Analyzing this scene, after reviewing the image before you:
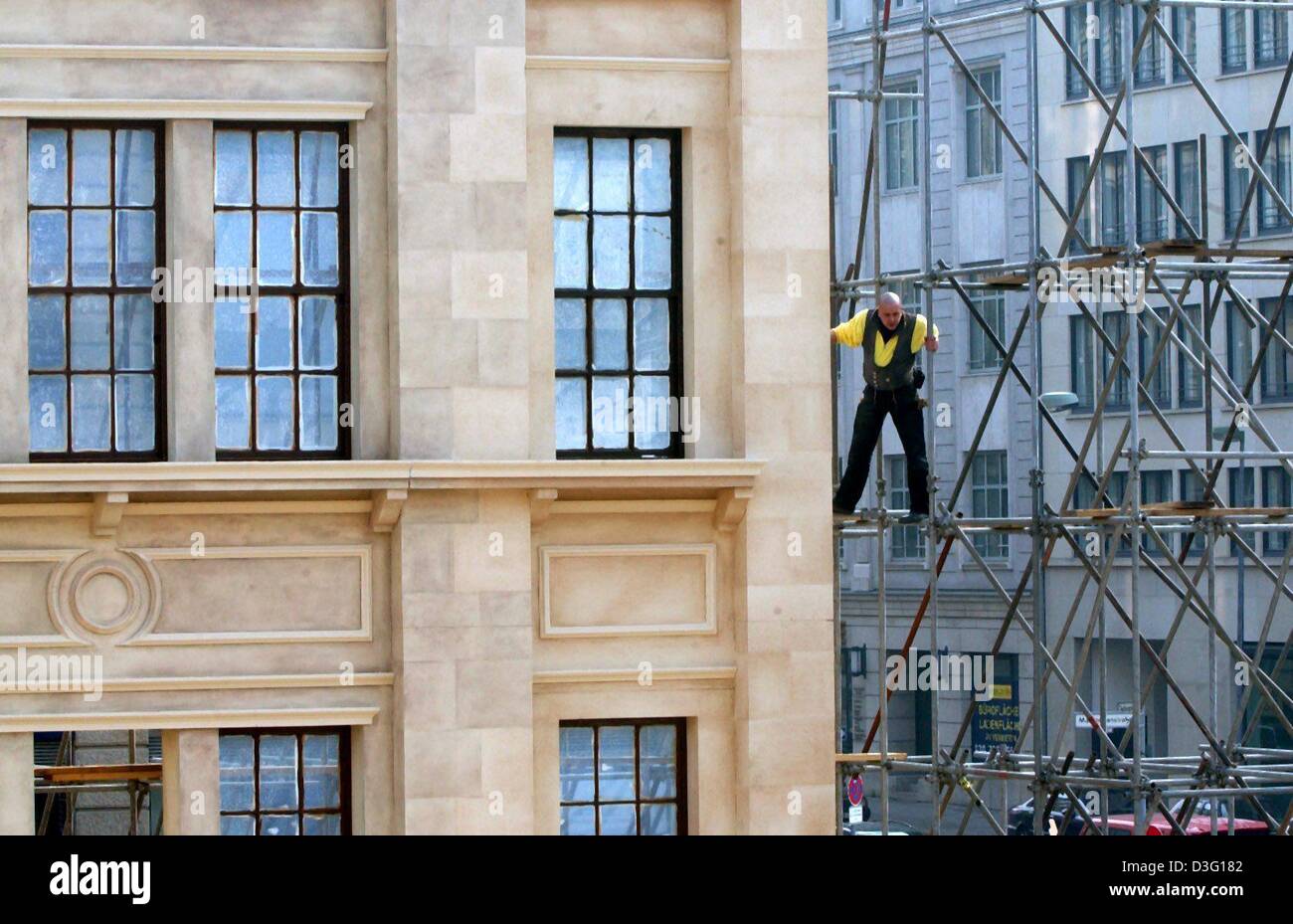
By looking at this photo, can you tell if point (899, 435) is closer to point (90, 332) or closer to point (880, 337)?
point (880, 337)

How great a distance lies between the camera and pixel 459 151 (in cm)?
1806

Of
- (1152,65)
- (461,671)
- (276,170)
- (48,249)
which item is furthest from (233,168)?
(1152,65)

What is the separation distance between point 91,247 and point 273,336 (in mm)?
1492

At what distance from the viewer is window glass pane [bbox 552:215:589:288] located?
18656 mm

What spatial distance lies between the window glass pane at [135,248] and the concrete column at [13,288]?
2.28 feet

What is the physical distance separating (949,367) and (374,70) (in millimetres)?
38804

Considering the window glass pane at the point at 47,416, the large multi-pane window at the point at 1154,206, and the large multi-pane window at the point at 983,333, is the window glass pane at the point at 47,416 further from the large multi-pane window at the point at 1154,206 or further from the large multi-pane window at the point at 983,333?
the large multi-pane window at the point at 983,333

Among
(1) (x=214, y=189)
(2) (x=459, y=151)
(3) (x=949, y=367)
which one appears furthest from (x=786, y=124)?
(3) (x=949, y=367)

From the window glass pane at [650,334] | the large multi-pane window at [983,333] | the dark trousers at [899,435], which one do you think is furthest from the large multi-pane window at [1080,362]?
the window glass pane at [650,334]

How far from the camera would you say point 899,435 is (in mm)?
20391

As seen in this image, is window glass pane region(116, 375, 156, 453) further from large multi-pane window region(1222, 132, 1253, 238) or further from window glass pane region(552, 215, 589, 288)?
large multi-pane window region(1222, 132, 1253, 238)

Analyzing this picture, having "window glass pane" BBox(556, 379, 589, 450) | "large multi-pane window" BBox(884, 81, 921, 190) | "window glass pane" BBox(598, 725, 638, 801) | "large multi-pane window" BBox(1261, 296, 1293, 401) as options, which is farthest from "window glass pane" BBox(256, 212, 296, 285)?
"large multi-pane window" BBox(884, 81, 921, 190)
